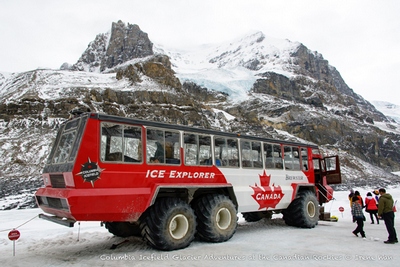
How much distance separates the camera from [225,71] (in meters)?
103

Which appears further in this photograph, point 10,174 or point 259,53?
point 259,53

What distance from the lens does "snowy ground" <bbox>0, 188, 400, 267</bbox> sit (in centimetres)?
640

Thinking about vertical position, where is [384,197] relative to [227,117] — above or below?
below

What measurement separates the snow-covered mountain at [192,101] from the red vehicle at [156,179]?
21.1 metres

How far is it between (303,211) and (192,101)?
5975 centimetres

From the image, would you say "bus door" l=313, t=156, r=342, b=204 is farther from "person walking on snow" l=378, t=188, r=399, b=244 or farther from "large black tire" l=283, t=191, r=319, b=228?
"person walking on snow" l=378, t=188, r=399, b=244

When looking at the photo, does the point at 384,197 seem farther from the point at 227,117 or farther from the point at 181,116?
the point at 227,117

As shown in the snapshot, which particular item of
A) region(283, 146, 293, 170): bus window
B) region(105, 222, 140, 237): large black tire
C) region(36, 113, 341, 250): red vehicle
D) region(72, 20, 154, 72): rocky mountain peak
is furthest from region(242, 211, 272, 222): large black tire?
region(72, 20, 154, 72): rocky mountain peak

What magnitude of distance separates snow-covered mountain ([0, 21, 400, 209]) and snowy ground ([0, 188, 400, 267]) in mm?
18663

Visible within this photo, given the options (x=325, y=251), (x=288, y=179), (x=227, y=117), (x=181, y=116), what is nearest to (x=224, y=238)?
(x=325, y=251)

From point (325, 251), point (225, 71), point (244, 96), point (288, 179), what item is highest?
point (225, 71)

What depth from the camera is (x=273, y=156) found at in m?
11.0

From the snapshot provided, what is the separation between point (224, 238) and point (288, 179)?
13.3ft

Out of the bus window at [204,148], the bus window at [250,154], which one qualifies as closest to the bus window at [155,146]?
the bus window at [204,148]
